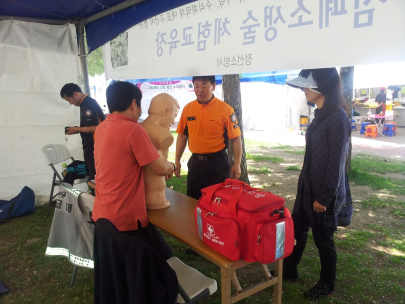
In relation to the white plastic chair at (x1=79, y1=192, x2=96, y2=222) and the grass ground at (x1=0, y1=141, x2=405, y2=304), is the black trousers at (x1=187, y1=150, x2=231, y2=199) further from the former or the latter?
the white plastic chair at (x1=79, y1=192, x2=96, y2=222)

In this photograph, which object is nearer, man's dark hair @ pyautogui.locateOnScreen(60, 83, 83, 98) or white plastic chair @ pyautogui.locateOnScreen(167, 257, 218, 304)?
white plastic chair @ pyautogui.locateOnScreen(167, 257, 218, 304)

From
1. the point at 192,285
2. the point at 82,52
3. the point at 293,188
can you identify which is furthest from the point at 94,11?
the point at 293,188

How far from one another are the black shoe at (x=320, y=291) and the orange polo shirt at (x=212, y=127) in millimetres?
1446

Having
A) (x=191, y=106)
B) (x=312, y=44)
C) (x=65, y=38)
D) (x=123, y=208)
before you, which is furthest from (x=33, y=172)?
(x=312, y=44)

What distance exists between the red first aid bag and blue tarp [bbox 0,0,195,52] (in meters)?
1.66

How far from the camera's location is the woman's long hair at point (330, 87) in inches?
82.2

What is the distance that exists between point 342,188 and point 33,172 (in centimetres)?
443

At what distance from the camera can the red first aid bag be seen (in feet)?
5.04

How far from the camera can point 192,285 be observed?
1902mm

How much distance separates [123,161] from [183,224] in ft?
1.94

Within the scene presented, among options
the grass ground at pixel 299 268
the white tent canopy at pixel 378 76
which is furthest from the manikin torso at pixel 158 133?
the white tent canopy at pixel 378 76

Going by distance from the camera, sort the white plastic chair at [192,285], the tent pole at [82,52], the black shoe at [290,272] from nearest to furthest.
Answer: the white plastic chair at [192,285], the black shoe at [290,272], the tent pole at [82,52]

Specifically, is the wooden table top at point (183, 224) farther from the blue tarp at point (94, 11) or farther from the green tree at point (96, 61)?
the green tree at point (96, 61)

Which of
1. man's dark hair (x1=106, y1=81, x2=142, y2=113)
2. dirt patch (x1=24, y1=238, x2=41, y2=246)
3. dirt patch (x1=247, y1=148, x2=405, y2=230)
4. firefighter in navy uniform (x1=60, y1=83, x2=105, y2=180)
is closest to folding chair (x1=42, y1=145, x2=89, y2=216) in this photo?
firefighter in navy uniform (x1=60, y1=83, x2=105, y2=180)
